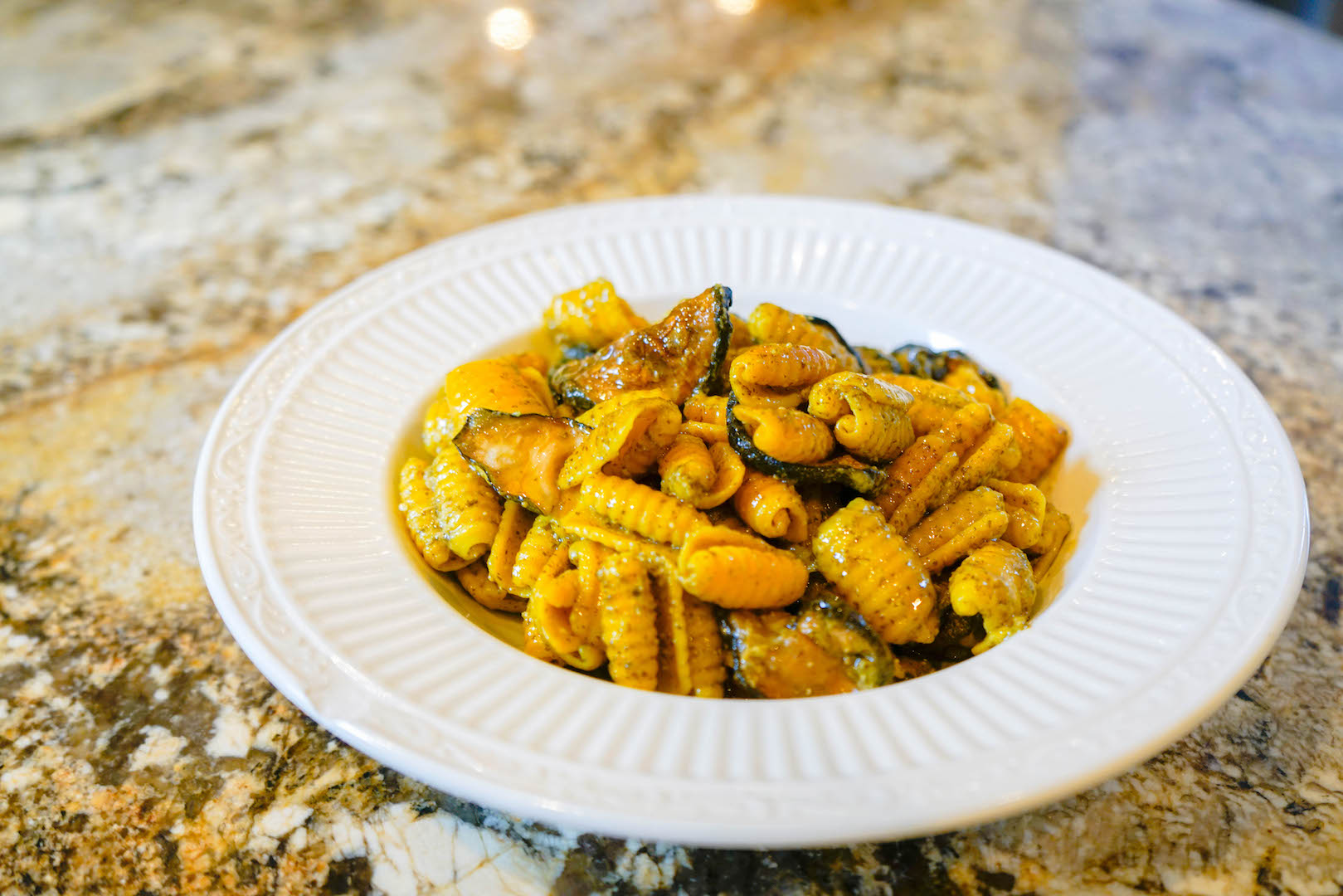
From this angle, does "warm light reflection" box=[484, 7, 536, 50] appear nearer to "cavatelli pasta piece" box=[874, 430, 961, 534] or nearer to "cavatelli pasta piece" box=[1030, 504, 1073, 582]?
"cavatelli pasta piece" box=[874, 430, 961, 534]

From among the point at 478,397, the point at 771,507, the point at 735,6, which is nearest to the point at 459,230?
the point at 478,397

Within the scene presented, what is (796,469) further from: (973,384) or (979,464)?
(973,384)

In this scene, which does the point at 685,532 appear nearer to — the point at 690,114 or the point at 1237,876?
the point at 1237,876

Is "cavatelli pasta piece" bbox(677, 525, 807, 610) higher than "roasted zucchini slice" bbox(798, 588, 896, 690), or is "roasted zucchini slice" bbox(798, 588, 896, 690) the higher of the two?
"cavatelli pasta piece" bbox(677, 525, 807, 610)

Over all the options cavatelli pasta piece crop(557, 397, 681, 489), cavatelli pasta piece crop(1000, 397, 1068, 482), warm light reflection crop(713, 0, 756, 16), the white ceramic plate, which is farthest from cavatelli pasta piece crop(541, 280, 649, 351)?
warm light reflection crop(713, 0, 756, 16)

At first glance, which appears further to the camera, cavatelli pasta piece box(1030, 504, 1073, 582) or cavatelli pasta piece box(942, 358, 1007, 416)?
cavatelli pasta piece box(942, 358, 1007, 416)

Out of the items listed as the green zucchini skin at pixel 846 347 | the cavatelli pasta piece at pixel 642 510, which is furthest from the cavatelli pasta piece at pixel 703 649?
the green zucchini skin at pixel 846 347
